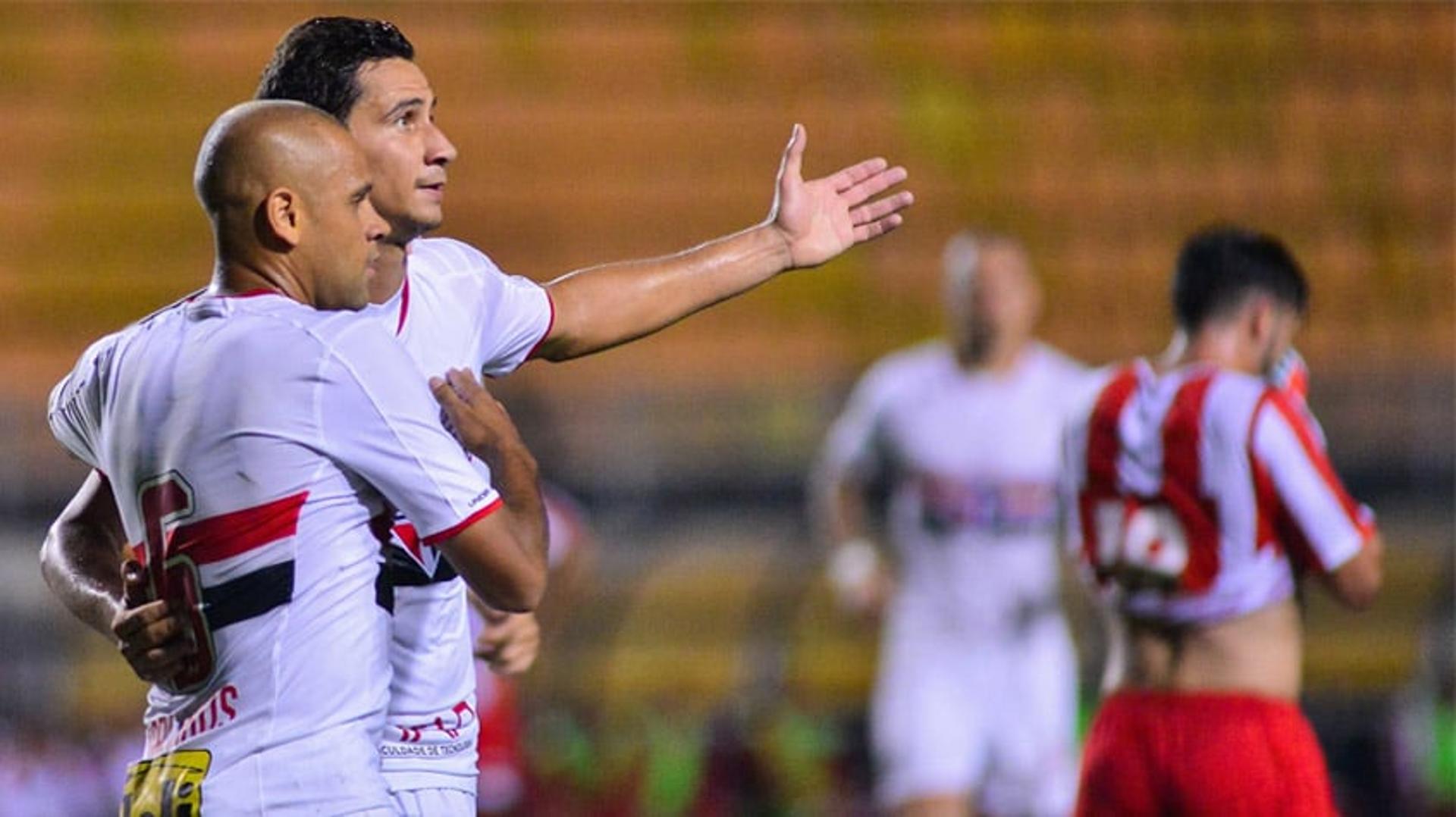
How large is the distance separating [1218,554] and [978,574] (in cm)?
264

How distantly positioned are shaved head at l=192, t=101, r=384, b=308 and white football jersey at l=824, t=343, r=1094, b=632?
4931 mm

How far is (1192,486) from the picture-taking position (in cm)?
540

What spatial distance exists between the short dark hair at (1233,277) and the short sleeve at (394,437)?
2.83 m

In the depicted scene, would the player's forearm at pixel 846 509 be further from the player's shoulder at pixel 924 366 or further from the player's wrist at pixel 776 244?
the player's wrist at pixel 776 244

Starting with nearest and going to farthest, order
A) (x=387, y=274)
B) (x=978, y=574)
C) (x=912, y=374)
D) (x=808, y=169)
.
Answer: (x=387, y=274), (x=978, y=574), (x=912, y=374), (x=808, y=169)

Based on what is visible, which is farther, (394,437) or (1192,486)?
(1192,486)

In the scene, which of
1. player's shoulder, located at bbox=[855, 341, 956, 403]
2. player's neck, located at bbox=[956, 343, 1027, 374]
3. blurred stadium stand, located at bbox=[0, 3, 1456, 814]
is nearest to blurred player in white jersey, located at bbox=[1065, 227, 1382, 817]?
player's neck, located at bbox=[956, 343, 1027, 374]

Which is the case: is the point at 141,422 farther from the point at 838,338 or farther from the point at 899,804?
the point at 838,338

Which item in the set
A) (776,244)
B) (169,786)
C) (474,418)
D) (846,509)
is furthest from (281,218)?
(846,509)

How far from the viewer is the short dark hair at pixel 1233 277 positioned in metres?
5.54

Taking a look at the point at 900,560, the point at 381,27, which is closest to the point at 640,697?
the point at 900,560

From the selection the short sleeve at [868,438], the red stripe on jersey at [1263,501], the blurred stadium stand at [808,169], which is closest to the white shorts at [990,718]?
the short sleeve at [868,438]

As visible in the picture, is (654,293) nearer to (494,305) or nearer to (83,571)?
(494,305)

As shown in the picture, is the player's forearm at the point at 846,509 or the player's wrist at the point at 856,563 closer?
the player's wrist at the point at 856,563
